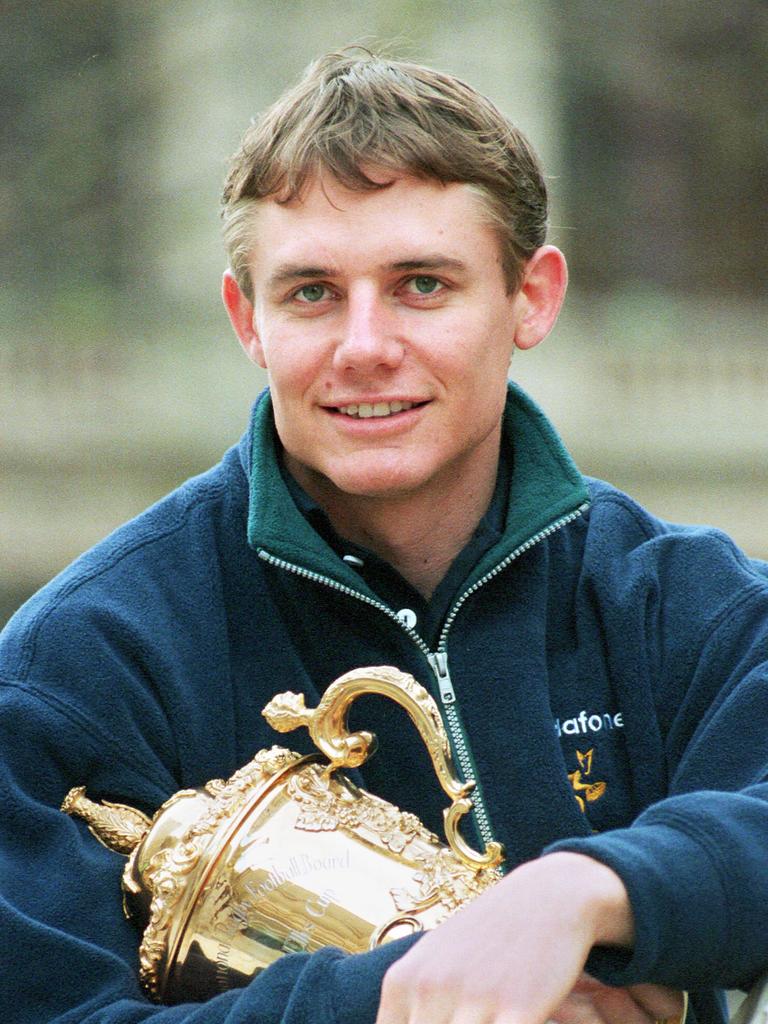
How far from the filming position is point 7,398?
11.4 meters

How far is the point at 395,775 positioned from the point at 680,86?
10.1 meters

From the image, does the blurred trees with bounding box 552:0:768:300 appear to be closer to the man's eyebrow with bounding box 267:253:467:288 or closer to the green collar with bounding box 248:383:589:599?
the green collar with bounding box 248:383:589:599

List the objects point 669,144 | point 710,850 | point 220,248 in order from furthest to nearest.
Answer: point 669,144 < point 220,248 < point 710,850

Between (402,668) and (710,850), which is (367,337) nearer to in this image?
(402,668)

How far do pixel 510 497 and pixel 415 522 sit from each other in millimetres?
137

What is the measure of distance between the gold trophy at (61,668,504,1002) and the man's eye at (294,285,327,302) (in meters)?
0.54

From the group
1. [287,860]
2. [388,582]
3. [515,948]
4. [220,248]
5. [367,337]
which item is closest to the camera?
[515,948]

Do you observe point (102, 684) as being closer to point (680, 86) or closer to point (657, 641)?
point (657, 641)

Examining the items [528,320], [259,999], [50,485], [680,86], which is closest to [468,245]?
[528,320]

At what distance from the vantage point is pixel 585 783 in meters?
2.73

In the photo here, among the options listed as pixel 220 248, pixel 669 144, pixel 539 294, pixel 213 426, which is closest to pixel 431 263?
pixel 539 294

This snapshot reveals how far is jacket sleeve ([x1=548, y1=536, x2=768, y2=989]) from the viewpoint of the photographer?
2.18 m

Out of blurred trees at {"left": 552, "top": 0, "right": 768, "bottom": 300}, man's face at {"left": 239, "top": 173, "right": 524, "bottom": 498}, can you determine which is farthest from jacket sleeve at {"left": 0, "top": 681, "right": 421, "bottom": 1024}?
blurred trees at {"left": 552, "top": 0, "right": 768, "bottom": 300}

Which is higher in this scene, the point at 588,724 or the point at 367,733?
the point at 367,733
